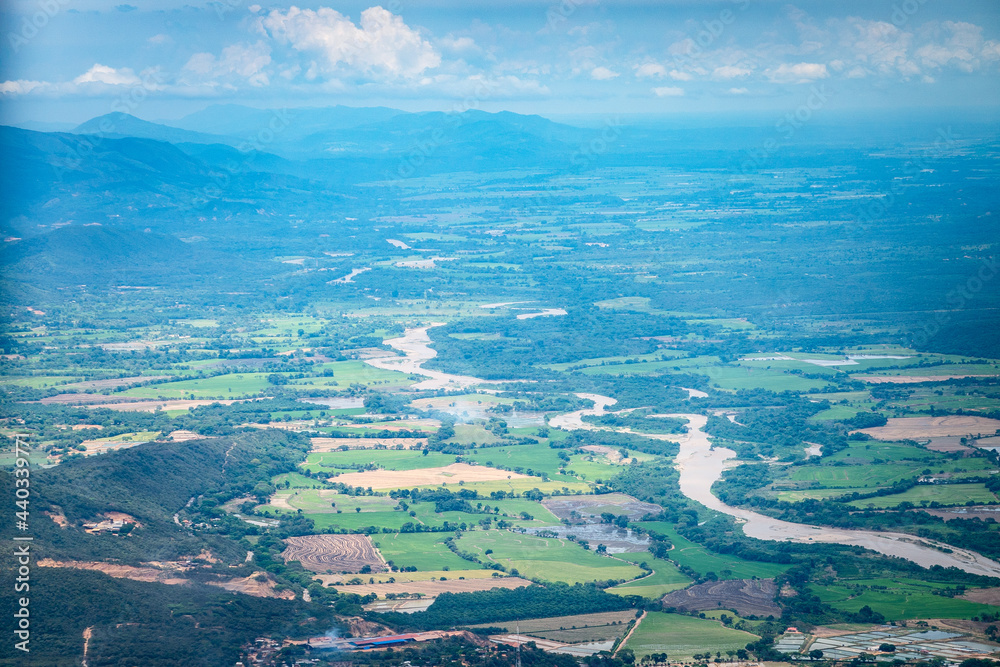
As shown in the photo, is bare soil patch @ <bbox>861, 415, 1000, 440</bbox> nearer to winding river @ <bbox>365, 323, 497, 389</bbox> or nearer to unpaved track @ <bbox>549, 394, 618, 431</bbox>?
unpaved track @ <bbox>549, 394, 618, 431</bbox>

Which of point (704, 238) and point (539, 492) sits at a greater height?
point (704, 238)

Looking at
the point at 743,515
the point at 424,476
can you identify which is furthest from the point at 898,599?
the point at 424,476

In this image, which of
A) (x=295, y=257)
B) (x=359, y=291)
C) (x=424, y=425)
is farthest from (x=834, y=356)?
(x=295, y=257)

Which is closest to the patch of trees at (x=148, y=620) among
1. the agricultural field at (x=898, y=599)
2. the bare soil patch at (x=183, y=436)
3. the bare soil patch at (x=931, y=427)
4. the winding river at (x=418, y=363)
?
the agricultural field at (x=898, y=599)

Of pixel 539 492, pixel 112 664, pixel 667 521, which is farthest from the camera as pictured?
pixel 539 492

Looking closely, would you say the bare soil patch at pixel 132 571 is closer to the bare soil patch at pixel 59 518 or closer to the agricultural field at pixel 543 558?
the bare soil patch at pixel 59 518

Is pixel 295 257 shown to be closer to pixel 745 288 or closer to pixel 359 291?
pixel 359 291

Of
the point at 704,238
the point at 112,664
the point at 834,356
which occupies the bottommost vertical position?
the point at 112,664

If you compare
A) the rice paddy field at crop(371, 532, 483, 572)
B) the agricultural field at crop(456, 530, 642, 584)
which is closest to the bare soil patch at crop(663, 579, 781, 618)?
the agricultural field at crop(456, 530, 642, 584)
